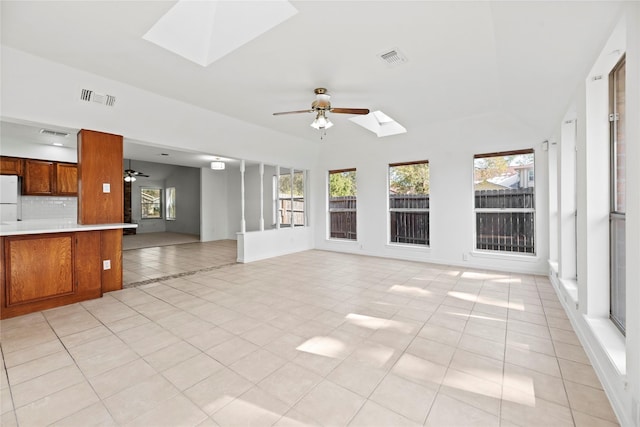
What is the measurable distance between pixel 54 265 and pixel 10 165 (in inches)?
173

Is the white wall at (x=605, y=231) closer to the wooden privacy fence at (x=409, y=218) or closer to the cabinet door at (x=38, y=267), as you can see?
the wooden privacy fence at (x=409, y=218)

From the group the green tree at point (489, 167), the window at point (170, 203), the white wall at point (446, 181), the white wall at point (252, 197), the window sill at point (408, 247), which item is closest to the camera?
the white wall at point (446, 181)

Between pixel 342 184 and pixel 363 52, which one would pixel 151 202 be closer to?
pixel 342 184

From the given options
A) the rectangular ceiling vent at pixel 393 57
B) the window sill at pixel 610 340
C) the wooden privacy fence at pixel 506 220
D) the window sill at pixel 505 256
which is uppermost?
the rectangular ceiling vent at pixel 393 57

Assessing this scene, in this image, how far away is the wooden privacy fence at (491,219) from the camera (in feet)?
15.8

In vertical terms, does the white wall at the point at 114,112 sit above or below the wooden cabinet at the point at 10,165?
above

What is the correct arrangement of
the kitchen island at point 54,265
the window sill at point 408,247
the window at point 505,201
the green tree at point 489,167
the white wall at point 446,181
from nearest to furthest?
the kitchen island at point 54,265, the white wall at point 446,181, the window at point 505,201, the green tree at point 489,167, the window sill at point 408,247

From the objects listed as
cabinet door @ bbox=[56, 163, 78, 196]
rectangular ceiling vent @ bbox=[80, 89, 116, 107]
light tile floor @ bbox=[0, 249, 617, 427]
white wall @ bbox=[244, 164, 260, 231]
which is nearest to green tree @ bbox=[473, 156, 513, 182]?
light tile floor @ bbox=[0, 249, 617, 427]

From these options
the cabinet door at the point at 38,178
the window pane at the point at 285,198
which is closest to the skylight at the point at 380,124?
the window pane at the point at 285,198

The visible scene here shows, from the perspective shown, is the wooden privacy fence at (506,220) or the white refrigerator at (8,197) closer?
the wooden privacy fence at (506,220)

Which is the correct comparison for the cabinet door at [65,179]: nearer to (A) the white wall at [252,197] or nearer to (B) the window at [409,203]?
(A) the white wall at [252,197]

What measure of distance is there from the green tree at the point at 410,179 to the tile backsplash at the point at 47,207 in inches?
284

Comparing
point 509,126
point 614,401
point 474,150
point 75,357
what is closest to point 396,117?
point 474,150

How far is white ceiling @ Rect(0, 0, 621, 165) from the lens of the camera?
225cm
